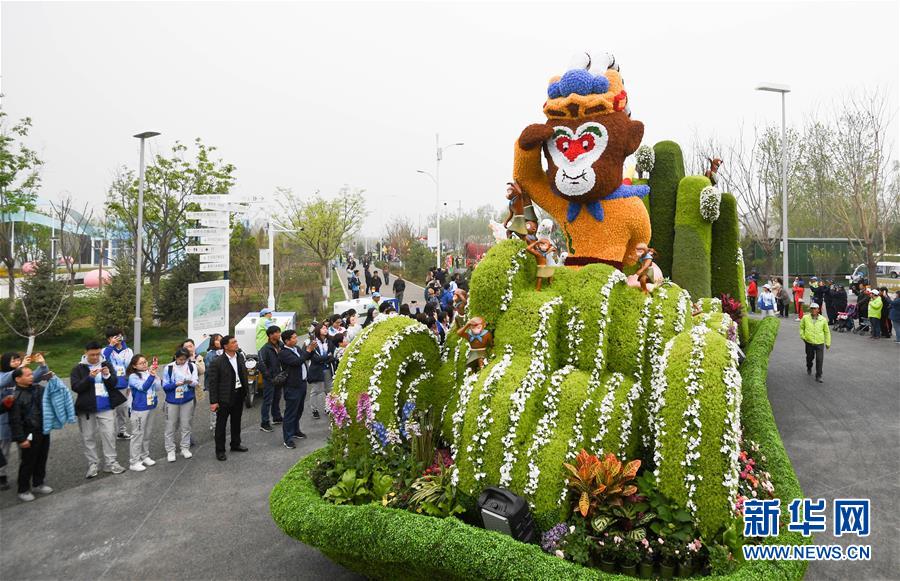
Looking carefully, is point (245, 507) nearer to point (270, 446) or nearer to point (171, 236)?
point (270, 446)

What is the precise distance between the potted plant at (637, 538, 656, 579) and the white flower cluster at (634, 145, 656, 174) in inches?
318

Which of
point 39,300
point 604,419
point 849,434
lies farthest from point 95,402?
point 39,300

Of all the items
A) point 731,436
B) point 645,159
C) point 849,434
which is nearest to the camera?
point 731,436

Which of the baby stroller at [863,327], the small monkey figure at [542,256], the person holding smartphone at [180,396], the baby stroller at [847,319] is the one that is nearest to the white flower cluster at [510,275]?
the small monkey figure at [542,256]

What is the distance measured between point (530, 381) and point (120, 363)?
6.31 metres

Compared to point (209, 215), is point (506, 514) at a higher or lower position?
lower

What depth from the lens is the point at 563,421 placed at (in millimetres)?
5047

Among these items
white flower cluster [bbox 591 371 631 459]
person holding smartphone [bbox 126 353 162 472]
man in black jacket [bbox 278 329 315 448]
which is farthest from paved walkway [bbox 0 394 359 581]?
white flower cluster [bbox 591 371 631 459]

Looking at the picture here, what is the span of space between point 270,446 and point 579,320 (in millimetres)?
5268

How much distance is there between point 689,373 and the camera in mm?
4809

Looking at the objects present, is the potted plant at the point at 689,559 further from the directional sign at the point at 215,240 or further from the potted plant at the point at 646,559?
the directional sign at the point at 215,240

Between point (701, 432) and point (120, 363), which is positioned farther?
point (120, 363)

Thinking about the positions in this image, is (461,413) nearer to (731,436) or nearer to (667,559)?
(667,559)

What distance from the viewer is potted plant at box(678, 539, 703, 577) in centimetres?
432
